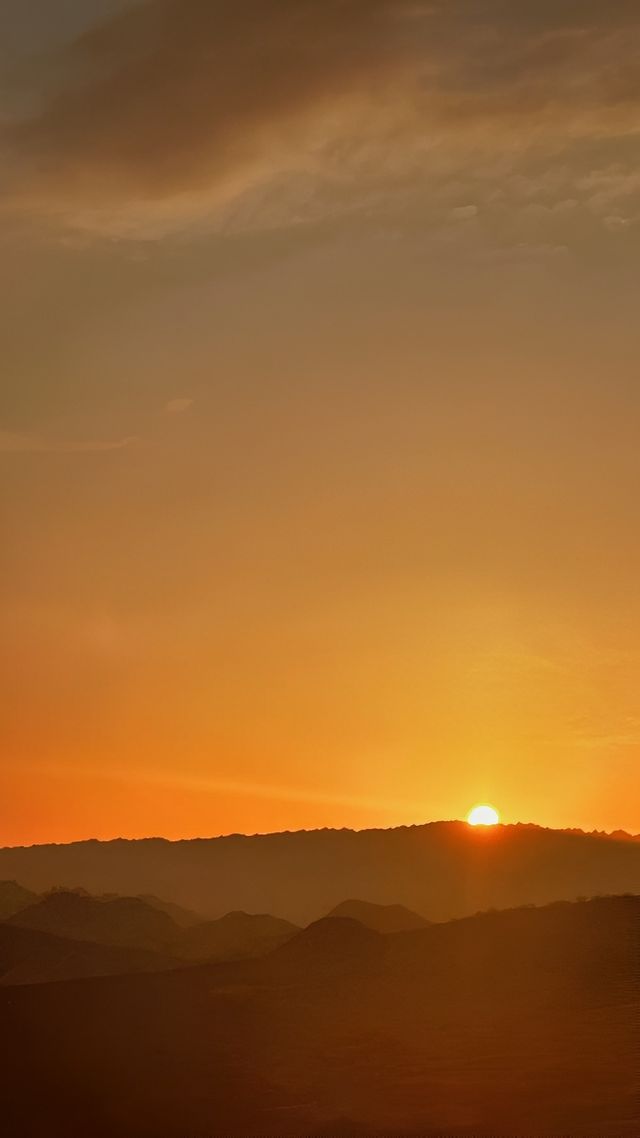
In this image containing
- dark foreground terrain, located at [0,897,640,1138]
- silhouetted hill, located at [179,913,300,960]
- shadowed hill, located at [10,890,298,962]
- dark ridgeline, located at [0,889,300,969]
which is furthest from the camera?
shadowed hill, located at [10,890,298,962]

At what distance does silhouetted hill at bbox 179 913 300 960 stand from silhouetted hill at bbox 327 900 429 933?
348 centimetres

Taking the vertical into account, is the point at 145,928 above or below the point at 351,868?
below

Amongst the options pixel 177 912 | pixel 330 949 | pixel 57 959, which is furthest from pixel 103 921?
pixel 330 949

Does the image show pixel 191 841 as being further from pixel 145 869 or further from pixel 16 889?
pixel 16 889

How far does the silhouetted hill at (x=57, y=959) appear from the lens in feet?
188

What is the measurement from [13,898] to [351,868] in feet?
73.0

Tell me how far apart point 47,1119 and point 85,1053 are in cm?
645

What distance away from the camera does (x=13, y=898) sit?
3142 inches

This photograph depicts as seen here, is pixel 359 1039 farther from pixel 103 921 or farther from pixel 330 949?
pixel 103 921

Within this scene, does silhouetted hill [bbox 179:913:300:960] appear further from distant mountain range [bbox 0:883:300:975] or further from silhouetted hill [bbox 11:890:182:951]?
silhouetted hill [bbox 11:890:182:951]

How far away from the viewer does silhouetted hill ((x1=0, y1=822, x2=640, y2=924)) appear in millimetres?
83188

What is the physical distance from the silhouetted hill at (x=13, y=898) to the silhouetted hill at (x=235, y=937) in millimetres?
12734

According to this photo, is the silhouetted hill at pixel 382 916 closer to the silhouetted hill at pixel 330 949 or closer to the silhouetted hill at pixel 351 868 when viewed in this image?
the silhouetted hill at pixel 330 949

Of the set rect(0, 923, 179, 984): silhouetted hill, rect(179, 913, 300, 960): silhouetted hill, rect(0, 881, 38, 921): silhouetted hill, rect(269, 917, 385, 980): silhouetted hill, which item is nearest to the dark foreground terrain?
rect(269, 917, 385, 980): silhouetted hill
